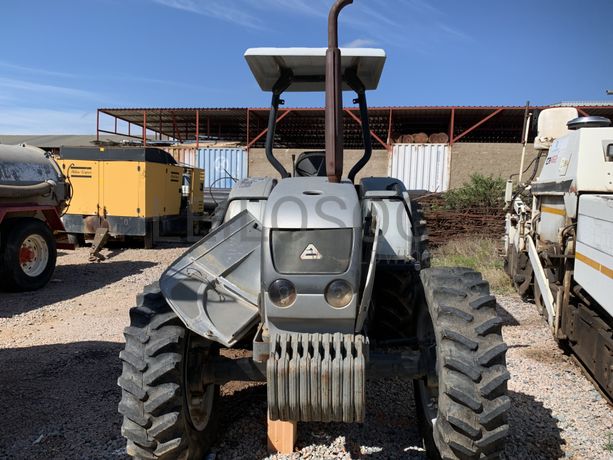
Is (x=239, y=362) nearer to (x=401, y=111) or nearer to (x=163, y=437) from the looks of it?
(x=163, y=437)

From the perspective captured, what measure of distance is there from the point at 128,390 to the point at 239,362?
22.9 inches

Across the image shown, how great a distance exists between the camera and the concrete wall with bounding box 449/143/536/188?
16875mm

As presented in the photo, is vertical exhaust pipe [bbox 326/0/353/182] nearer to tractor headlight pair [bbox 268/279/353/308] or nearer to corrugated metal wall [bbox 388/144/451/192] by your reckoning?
tractor headlight pair [bbox 268/279/353/308]

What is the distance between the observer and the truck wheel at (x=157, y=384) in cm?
259

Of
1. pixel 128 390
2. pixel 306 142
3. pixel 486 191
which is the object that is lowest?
pixel 128 390

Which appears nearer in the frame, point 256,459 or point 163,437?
point 163,437

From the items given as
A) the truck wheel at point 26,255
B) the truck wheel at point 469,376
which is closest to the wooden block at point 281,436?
the truck wheel at point 469,376

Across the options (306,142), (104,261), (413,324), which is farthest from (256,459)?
(306,142)

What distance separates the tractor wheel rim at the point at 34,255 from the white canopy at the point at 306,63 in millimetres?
5672

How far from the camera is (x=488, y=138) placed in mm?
22891

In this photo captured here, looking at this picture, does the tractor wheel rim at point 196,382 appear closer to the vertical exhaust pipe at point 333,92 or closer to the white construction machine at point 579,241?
the vertical exhaust pipe at point 333,92

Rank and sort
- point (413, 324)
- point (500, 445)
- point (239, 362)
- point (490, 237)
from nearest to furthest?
point (500, 445), point (239, 362), point (413, 324), point (490, 237)

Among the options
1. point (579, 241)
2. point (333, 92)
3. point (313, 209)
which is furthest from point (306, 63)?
point (579, 241)

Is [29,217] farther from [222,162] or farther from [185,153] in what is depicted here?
[185,153]
